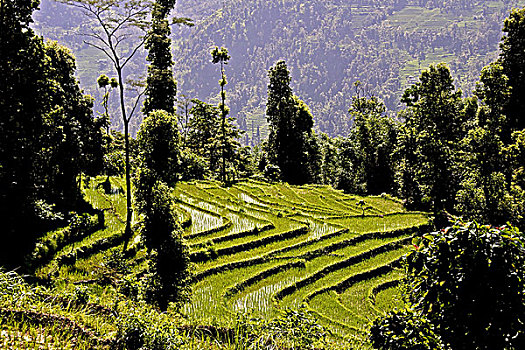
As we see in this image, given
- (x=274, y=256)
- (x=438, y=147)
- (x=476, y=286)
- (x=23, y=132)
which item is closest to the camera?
(x=476, y=286)

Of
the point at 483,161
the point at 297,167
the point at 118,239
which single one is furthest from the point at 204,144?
the point at 483,161

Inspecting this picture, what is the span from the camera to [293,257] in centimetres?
2089

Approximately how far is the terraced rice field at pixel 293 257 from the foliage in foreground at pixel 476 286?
6190mm

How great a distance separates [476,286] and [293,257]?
1597 cm

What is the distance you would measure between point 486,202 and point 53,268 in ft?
69.9

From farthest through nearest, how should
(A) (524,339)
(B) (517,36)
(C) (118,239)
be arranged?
1. (B) (517,36)
2. (C) (118,239)
3. (A) (524,339)

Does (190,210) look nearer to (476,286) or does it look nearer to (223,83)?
(223,83)

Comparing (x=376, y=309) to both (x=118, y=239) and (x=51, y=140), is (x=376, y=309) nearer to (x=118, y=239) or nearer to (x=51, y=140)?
(x=118, y=239)

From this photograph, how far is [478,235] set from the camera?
531 centimetres

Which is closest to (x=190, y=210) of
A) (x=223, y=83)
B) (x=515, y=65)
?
(x=223, y=83)

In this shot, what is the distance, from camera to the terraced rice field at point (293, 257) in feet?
52.3

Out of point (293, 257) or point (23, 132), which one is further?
point (293, 257)

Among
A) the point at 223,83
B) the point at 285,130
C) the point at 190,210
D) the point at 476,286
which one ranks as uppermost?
the point at 223,83

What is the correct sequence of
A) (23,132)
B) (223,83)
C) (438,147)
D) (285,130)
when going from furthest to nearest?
(285,130) < (223,83) < (438,147) < (23,132)
